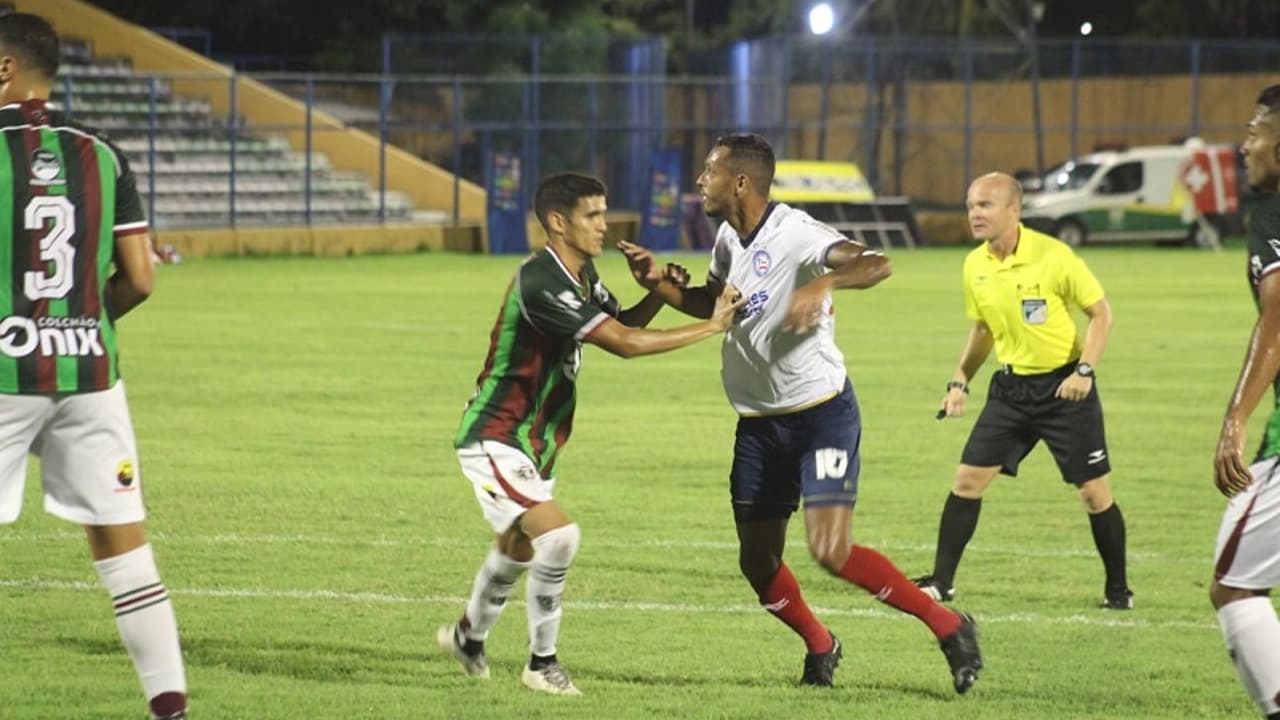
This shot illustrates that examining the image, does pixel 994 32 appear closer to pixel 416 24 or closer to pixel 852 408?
pixel 416 24

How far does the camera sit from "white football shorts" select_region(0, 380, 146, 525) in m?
6.35

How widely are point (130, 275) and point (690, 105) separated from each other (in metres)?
40.1

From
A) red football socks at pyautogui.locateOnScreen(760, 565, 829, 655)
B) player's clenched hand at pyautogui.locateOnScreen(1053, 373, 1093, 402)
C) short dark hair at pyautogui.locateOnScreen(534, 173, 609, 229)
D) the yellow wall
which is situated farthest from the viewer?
the yellow wall

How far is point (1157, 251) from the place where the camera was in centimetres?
4456

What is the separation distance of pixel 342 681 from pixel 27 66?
2708 millimetres

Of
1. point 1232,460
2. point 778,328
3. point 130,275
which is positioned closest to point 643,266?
point 778,328

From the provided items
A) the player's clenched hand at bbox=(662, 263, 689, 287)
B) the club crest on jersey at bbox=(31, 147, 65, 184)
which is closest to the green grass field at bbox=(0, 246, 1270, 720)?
the player's clenched hand at bbox=(662, 263, 689, 287)

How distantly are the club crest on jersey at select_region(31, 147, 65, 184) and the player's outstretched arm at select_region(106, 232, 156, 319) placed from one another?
280 mm

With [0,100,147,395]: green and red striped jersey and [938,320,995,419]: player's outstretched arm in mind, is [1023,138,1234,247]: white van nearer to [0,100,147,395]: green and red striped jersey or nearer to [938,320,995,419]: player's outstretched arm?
[938,320,995,419]: player's outstretched arm

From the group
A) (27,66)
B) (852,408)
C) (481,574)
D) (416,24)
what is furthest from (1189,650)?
(416,24)

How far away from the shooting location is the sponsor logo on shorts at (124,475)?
638 centimetres

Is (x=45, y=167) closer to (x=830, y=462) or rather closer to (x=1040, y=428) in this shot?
(x=830, y=462)

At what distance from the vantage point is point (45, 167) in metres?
6.34

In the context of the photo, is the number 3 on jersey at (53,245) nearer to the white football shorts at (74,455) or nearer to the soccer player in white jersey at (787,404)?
the white football shorts at (74,455)
